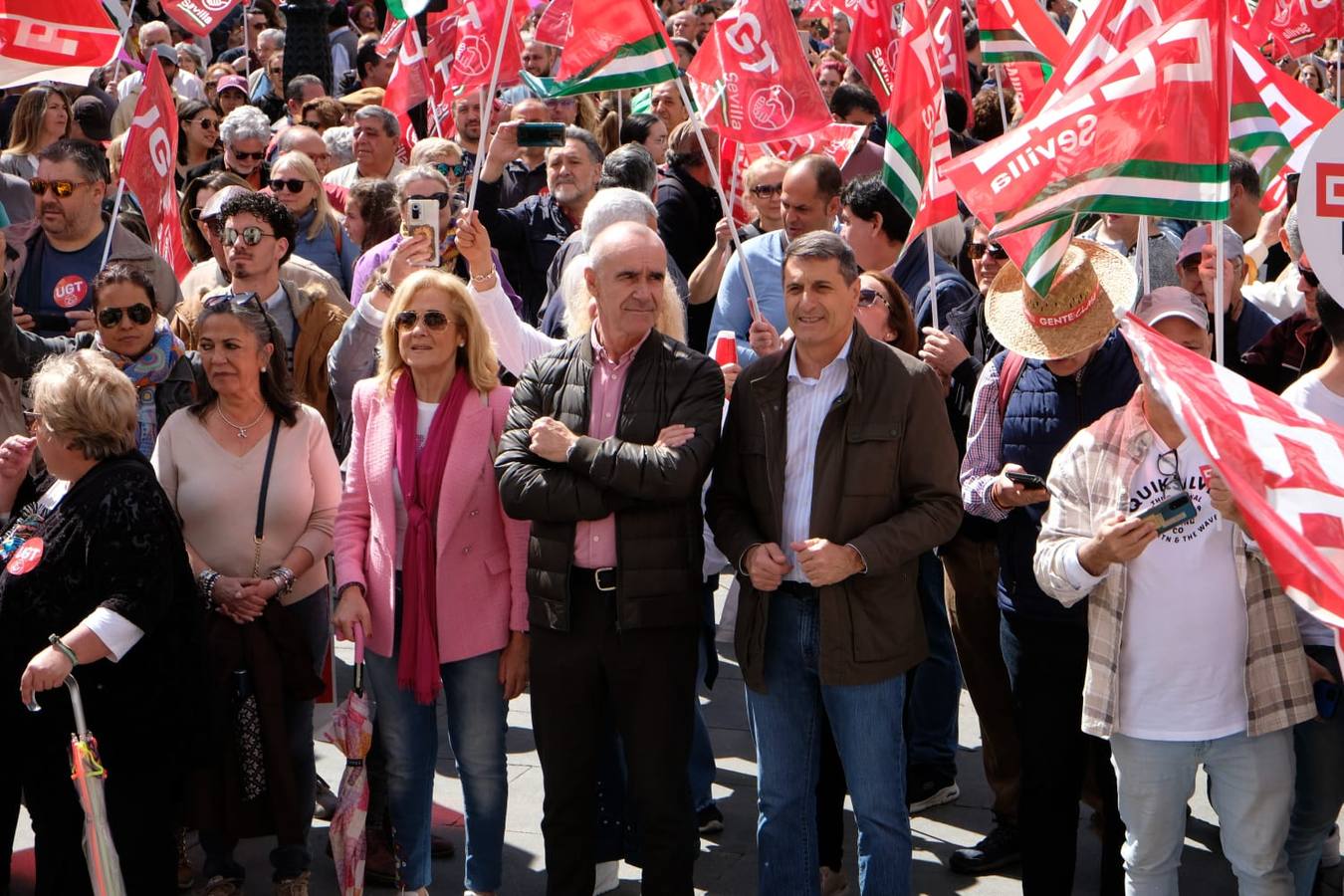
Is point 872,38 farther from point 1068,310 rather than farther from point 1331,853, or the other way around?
point 1331,853

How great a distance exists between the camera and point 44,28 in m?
5.60

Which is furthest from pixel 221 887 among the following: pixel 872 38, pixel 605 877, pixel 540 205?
pixel 872 38

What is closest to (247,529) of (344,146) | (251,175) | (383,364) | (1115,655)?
(383,364)

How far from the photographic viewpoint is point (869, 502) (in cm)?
445

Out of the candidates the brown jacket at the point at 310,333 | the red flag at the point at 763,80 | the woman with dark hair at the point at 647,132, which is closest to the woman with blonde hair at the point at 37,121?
the brown jacket at the point at 310,333

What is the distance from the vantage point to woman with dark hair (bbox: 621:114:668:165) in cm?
974

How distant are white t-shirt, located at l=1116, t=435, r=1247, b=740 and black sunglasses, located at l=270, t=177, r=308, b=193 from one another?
489 cm

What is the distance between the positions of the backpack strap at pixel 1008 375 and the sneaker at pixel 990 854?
1.47m

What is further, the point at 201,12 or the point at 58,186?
the point at 201,12

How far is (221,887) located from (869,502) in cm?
246

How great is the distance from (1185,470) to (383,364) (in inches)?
96.4

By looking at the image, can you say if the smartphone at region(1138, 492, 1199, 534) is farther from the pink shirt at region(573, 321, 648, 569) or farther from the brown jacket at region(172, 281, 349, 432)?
the brown jacket at region(172, 281, 349, 432)

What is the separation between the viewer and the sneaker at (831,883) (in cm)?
514

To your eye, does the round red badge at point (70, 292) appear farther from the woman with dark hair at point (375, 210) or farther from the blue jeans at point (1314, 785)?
the blue jeans at point (1314, 785)
